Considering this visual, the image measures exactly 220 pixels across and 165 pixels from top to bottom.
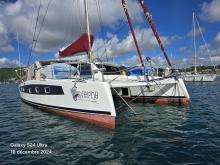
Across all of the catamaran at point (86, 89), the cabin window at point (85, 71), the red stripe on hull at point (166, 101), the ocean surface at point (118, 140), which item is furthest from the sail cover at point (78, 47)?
the red stripe on hull at point (166, 101)

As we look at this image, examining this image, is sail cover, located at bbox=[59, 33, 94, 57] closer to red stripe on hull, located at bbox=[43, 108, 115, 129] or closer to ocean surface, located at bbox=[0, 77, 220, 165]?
red stripe on hull, located at bbox=[43, 108, 115, 129]

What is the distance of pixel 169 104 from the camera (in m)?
13.2

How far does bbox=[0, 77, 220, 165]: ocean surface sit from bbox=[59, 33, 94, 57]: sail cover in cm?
363

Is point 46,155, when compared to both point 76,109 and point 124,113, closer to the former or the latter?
point 76,109

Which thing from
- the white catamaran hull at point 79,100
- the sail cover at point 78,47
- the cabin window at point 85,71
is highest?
the sail cover at point 78,47

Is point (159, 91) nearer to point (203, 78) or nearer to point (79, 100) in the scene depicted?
point (79, 100)

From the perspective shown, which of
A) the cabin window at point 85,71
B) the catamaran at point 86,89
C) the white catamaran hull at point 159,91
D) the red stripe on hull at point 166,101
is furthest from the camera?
the red stripe on hull at point 166,101

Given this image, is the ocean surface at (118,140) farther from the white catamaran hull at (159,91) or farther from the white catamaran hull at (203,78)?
the white catamaran hull at (203,78)

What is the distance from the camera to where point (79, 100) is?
30.6 ft

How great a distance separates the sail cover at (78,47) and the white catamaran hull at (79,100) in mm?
1942

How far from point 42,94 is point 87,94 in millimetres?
4020

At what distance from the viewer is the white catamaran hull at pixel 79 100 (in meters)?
8.34

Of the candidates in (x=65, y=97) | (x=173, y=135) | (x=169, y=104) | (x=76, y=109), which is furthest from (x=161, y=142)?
(x=169, y=104)

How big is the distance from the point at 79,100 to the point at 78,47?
331 cm
